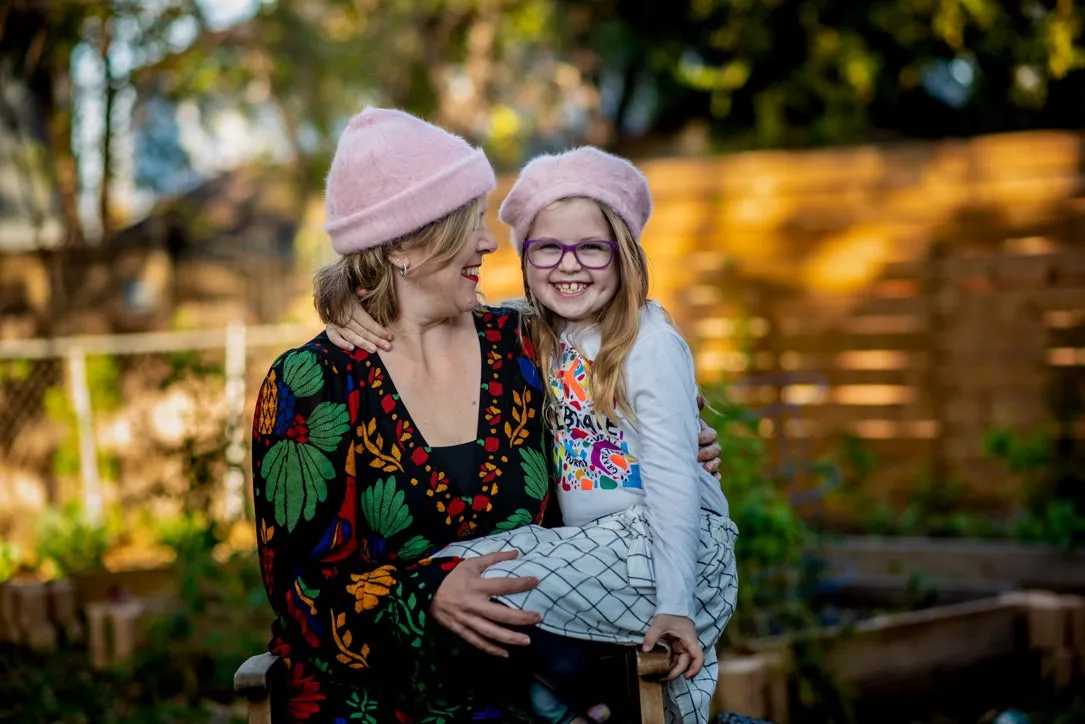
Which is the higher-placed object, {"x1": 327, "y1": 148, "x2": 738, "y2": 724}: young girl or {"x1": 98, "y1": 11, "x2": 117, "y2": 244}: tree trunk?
{"x1": 98, "y1": 11, "x2": 117, "y2": 244}: tree trunk

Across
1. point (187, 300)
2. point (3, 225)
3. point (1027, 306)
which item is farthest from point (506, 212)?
point (3, 225)

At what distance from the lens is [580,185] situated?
7.80ft

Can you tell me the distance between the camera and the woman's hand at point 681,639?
2102 millimetres

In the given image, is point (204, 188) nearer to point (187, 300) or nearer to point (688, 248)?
point (187, 300)

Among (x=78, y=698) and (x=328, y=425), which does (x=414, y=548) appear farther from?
(x=78, y=698)

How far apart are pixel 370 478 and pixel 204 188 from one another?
31982 mm

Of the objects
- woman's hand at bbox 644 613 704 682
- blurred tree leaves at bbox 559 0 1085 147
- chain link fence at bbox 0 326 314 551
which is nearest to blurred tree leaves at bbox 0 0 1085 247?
blurred tree leaves at bbox 559 0 1085 147

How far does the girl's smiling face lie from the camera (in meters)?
2.37

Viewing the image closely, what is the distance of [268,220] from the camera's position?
31.1 meters

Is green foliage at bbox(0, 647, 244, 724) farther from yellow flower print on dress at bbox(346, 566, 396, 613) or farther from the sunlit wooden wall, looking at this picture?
the sunlit wooden wall

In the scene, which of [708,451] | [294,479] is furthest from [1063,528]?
[294,479]

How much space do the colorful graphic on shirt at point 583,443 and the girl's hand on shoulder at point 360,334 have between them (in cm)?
35

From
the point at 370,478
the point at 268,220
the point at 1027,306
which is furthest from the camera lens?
the point at 268,220

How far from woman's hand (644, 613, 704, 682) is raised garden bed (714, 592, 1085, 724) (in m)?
1.37
